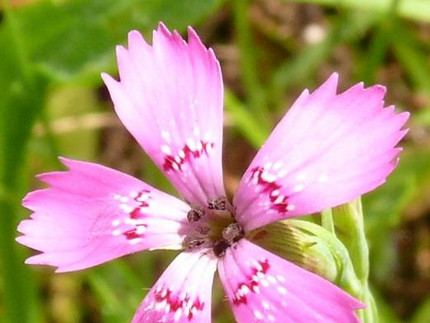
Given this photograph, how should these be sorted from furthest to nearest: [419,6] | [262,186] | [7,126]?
[419,6], [7,126], [262,186]

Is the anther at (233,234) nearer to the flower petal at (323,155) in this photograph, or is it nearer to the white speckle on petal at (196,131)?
the flower petal at (323,155)

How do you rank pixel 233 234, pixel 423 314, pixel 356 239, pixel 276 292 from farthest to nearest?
1. pixel 423 314
2. pixel 356 239
3. pixel 233 234
4. pixel 276 292

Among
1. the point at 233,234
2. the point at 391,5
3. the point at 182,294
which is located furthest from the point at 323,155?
the point at 391,5

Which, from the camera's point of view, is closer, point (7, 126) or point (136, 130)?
point (136, 130)

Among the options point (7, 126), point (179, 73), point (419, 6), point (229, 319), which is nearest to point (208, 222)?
point (179, 73)

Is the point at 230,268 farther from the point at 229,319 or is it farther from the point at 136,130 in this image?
the point at 229,319

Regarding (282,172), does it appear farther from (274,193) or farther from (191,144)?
(191,144)
